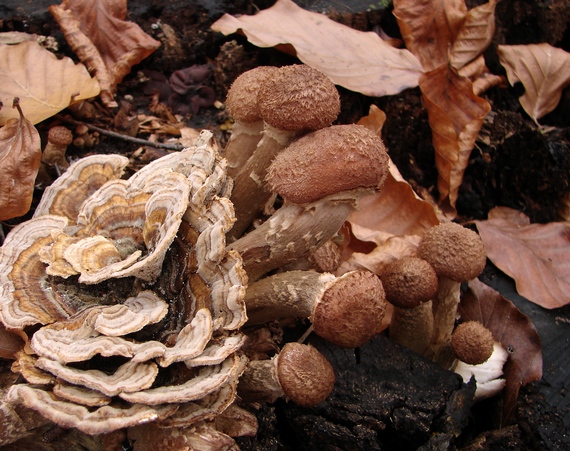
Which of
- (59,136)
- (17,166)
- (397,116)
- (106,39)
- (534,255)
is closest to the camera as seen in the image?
(17,166)

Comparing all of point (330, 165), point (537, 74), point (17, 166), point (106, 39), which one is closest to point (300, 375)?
point (330, 165)

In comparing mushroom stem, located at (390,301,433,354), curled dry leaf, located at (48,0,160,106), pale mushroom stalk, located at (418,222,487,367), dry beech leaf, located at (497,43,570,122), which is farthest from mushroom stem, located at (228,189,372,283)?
dry beech leaf, located at (497,43,570,122)

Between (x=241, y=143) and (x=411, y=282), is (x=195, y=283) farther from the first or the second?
(x=411, y=282)

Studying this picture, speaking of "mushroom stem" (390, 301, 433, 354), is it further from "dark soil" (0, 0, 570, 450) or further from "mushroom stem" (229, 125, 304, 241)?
"mushroom stem" (229, 125, 304, 241)

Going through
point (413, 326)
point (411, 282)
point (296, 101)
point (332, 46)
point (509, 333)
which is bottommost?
point (509, 333)

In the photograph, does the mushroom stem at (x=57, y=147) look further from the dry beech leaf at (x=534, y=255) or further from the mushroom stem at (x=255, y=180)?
the dry beech leaf at (x=534, y=255)

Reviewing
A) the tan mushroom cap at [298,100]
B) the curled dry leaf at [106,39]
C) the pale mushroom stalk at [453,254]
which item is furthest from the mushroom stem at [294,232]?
the curled dry leaf at [106,39]

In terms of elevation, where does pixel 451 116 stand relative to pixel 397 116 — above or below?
above

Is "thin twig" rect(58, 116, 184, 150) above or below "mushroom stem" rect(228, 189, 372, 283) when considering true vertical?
below
